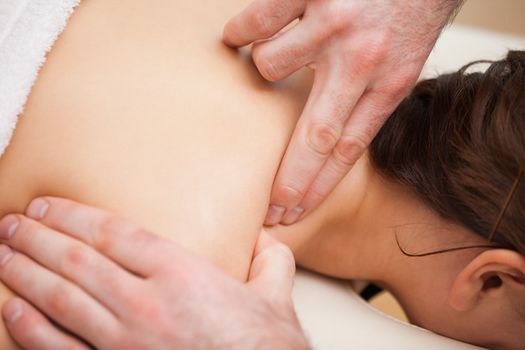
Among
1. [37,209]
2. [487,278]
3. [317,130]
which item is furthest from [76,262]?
[487,278]

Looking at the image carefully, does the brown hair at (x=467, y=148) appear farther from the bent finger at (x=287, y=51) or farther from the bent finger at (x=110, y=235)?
the bent finger at (x=110, y=235)

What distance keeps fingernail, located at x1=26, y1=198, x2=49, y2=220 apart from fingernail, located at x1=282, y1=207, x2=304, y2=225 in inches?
14.3

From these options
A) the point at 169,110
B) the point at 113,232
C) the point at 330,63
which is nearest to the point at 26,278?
the point at 113,232

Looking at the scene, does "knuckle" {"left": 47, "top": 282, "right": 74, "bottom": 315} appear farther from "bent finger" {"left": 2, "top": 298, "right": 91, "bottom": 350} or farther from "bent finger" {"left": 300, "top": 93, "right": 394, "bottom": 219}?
"bent finger" {"left": 300, "top": 93, "right": 394, "bottom": 219}

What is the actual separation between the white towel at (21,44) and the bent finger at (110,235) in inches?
5.1

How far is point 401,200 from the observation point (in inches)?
38.1

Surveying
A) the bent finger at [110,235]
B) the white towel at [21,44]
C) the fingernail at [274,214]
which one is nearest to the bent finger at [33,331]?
the bent finger at [110,235]

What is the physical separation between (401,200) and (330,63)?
271 millimetres

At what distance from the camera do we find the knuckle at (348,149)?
87 cm

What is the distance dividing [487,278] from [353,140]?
0.32m

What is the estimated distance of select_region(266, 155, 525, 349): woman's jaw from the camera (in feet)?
3.04

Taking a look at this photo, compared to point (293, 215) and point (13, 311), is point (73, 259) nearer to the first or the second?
point (13, 311)

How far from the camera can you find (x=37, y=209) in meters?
0.76

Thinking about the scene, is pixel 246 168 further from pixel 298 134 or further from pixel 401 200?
pixel 401 200
